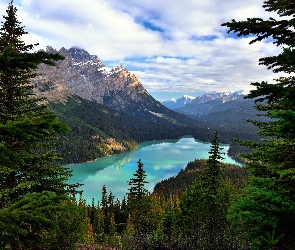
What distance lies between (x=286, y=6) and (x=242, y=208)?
7.46m

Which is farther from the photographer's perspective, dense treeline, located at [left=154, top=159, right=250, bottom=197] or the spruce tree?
dense treeline, located at [left=154, top=159, right=250, bottom=197]

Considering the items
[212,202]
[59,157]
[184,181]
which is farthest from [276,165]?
[184,181]

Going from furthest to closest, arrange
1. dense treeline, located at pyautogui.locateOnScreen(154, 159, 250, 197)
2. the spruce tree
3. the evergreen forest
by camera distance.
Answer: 1. dense treeline, located at pyautogui.locateOnScreen(154, 159, 250, 197)
2. the spruce tree
3. the evergreen forest

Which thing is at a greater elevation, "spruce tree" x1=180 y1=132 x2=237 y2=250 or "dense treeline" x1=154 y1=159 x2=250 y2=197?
"spruce tree" x1=180 y1=132 x2=237 y2=250

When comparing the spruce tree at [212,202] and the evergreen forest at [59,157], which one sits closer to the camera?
the evergreen forest at [59,157]

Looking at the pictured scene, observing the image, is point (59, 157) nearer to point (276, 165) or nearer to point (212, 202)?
point (276, 165)

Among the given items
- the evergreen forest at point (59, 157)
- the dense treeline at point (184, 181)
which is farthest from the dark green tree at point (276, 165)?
the dense treeline at point (184, 181)

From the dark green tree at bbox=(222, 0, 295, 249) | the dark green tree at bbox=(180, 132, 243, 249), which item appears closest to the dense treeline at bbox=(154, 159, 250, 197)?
the dark green tree at bbox=(180, 132, 243, 249)

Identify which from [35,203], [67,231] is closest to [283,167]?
[35,203]

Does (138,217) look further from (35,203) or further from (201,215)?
(35,203)

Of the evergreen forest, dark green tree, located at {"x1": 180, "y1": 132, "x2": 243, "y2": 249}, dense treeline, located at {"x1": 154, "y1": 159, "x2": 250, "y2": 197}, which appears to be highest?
the evergreen forest

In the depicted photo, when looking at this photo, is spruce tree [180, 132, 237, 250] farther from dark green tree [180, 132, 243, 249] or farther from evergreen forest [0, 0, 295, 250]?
evergreen forest [0, 0, 295, 250]

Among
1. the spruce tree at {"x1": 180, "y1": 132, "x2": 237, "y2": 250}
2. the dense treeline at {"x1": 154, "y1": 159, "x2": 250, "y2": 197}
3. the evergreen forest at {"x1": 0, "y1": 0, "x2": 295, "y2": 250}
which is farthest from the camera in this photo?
the dense treeline at {"x1": 154, "y1": 159, "x2": 250, "y2": 197}

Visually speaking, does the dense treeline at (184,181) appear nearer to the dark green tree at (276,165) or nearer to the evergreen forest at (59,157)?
the evergreen forest at (59,157)
